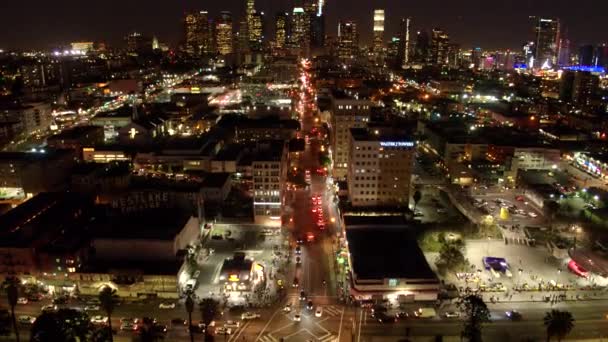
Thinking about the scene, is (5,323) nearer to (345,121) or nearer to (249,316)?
(249,316)

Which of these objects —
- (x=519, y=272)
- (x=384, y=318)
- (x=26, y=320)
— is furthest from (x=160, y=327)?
(x=519, y=272)

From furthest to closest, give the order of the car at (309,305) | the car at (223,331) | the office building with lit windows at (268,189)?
1. the office building with lit windows at (268,189)
2. the car at (309,305)
3. the car at (223,331)

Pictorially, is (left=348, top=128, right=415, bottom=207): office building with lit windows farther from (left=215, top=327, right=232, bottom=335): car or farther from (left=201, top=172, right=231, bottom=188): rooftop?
(left=215, top=327, right=232, bottom=335): car

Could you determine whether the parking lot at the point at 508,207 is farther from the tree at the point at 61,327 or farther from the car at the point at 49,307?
the car at the point at 49,307

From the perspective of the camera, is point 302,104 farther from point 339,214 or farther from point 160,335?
point 160,335

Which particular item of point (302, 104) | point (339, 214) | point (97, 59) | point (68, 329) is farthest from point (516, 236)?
point (97, 59)

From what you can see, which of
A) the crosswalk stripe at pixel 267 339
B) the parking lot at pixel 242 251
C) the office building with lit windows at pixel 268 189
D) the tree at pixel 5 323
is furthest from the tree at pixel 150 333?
the office building with lit windows at pixel 268 189
